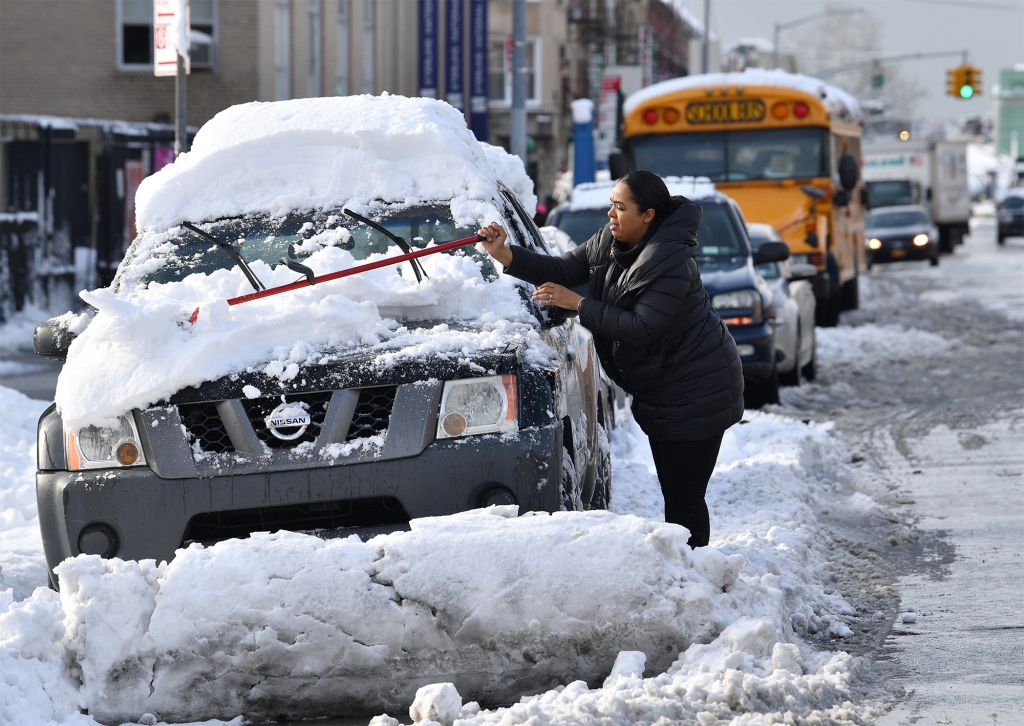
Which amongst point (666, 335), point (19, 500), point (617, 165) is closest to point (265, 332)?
point (666, 335)

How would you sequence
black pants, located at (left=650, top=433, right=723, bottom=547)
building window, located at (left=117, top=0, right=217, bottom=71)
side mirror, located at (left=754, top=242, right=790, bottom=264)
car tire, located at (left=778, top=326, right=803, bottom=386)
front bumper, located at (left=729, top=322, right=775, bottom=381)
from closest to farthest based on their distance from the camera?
black pants, located at (left=650, top=433, right=723, bottom=547)
front bumper, located at (left=729, top=322, right=775, bottom=381)
side mirror, located at (left=754, top=242, right=790, bottom=264)
car tire, located at (left=778, top=326, right=803, bottom=386)
building window, located at (left=117, top=0, right=217, bottom=71)

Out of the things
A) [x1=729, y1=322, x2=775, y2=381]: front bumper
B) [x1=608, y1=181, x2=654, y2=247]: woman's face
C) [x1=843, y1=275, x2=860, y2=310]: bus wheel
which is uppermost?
[x1=608, y1=181, x2=654, y2=247]: woman's face

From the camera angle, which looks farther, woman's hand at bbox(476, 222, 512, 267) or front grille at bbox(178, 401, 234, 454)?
woman's hand at bbox(476, 222, 512, 267)

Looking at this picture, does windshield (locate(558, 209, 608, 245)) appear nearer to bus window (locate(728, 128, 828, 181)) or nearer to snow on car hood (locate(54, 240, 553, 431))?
bus window (locate(728, 128, 828, 181))

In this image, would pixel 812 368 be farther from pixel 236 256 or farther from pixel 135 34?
pixel 135 34

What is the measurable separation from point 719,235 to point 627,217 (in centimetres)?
722

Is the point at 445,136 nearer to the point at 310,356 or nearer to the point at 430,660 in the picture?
the point at 310,356

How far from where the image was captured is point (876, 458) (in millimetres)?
9609

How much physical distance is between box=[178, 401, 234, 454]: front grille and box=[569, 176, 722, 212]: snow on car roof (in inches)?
312

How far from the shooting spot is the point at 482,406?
505cm

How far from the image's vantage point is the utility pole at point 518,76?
20703 millimetres

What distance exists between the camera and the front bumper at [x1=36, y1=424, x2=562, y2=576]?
4938 millimetres

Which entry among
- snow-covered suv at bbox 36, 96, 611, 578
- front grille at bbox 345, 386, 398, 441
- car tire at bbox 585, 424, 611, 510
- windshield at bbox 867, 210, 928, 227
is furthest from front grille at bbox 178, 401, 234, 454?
windshield at bbox 867, 210, 928, 227

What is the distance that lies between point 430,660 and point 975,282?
2767 centimetres
